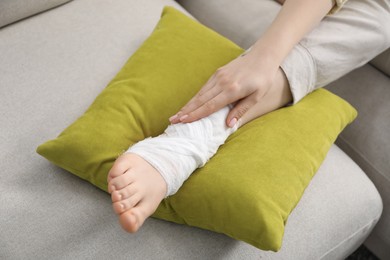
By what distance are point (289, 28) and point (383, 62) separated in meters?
0.42

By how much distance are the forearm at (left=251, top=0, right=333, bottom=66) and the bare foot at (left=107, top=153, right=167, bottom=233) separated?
355 mm

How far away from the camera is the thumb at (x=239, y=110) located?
83cm

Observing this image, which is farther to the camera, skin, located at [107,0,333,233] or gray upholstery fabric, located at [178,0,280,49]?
gray upholstery fabric, located at [178,0,280,49]

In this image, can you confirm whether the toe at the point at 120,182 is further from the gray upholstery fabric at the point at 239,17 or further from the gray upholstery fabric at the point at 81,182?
the gray upholstery fabric at the point at 239,17

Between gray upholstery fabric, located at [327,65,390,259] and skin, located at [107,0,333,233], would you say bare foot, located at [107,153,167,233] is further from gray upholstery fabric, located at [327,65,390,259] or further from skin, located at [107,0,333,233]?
gray upholstery fabric, located at [327,65,390,259]

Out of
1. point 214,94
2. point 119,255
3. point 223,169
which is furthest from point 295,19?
point 119,255

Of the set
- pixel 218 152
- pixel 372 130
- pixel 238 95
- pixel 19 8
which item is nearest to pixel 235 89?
pixel 238 95

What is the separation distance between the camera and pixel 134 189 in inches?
27.2

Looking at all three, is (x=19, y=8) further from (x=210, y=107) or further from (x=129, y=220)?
(x=129, y=220)

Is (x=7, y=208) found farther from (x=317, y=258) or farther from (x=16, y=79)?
Answer: (x=317, y=258)

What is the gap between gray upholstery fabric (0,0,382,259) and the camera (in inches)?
29.8

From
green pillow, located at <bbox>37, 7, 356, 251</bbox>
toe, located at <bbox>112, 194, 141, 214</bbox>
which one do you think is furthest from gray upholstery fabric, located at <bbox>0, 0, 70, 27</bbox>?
toe, located at <bbox>112, 194, 141, 214</bbox>

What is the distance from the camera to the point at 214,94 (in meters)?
0.83

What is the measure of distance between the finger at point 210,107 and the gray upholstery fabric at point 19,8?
0.59 m
